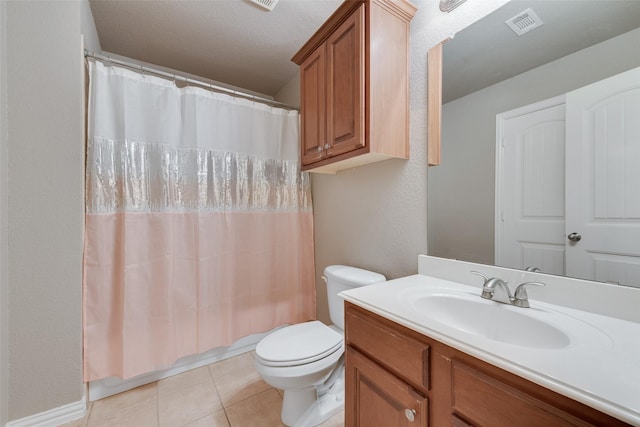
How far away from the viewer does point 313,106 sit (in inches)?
59.3

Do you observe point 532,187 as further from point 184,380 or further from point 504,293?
point 184,380

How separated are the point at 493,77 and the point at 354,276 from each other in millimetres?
1154

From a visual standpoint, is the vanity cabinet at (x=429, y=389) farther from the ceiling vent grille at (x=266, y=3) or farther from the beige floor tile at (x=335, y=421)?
the ceiling vent grille at (x=266, y=3)

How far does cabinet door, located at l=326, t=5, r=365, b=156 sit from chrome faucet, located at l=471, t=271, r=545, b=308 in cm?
78

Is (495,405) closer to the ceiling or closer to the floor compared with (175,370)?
closer to the ceiling

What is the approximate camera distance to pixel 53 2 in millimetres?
1237

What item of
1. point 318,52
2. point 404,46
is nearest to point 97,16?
point 318,52

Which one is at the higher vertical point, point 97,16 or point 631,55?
point 97,16

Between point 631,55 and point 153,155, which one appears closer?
point 631,55

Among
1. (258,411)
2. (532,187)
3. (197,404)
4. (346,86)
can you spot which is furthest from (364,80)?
(197,404)

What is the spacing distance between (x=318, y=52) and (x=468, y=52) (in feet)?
2.56

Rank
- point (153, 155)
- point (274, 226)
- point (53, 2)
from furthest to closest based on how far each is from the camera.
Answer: point (274, 226)
point (153, 155)
point (53, 2)

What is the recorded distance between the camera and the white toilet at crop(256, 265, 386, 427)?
115 cm

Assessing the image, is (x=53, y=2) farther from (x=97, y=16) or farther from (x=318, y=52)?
(x=318, y=52)
